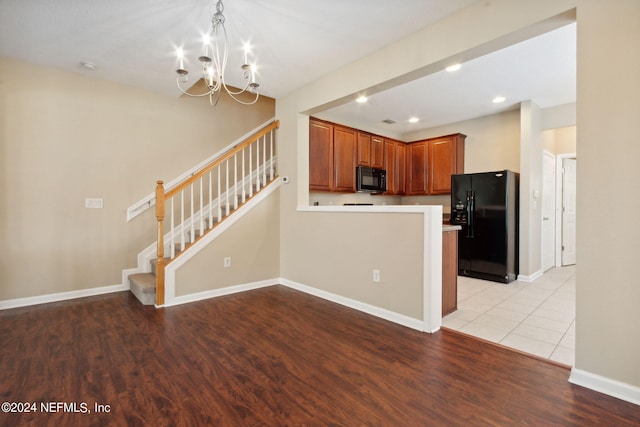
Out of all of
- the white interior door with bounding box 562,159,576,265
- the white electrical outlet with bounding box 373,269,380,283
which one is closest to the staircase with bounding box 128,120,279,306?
the white electrical outlet with bounding box 373,269,380,283

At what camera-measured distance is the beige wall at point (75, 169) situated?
3256 millimetres

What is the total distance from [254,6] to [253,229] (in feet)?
8.31

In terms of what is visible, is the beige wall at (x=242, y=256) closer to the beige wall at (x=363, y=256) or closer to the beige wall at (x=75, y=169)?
the beige wall at (x=363, y=256)

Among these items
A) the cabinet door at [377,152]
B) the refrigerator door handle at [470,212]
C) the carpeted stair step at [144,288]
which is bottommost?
the carpeted stair step at [144,288]

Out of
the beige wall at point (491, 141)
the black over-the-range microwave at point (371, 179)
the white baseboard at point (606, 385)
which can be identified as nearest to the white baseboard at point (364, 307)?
the white baseboard at point (606, 385)

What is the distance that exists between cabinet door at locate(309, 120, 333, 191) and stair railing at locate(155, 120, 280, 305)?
566mm

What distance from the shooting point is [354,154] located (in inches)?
205

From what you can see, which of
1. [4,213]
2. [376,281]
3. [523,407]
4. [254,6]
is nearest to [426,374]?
[523,407]

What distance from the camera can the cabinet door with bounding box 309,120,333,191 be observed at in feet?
15.0

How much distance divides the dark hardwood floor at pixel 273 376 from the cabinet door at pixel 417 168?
3.66 meters

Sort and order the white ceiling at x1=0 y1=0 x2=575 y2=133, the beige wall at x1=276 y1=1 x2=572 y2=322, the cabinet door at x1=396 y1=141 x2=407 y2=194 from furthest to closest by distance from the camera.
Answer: the cabinet door at x1=396 y1=141 x2=407 y2=194 → the white ceiling at x1=0 y1=0 x2=575 y2=133 → the beige wall at x1=276 y1=1 x2=572 y2=322

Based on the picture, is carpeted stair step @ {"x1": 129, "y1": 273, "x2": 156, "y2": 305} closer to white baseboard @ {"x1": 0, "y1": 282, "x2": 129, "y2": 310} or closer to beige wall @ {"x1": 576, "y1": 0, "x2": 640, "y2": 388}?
white baseboard @ {"x1": 0, "y1": 282, "x2": 129, "y2": 310}

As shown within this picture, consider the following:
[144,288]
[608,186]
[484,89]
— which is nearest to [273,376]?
[144,288]

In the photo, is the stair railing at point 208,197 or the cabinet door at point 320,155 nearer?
the stair railing at point 208,197
